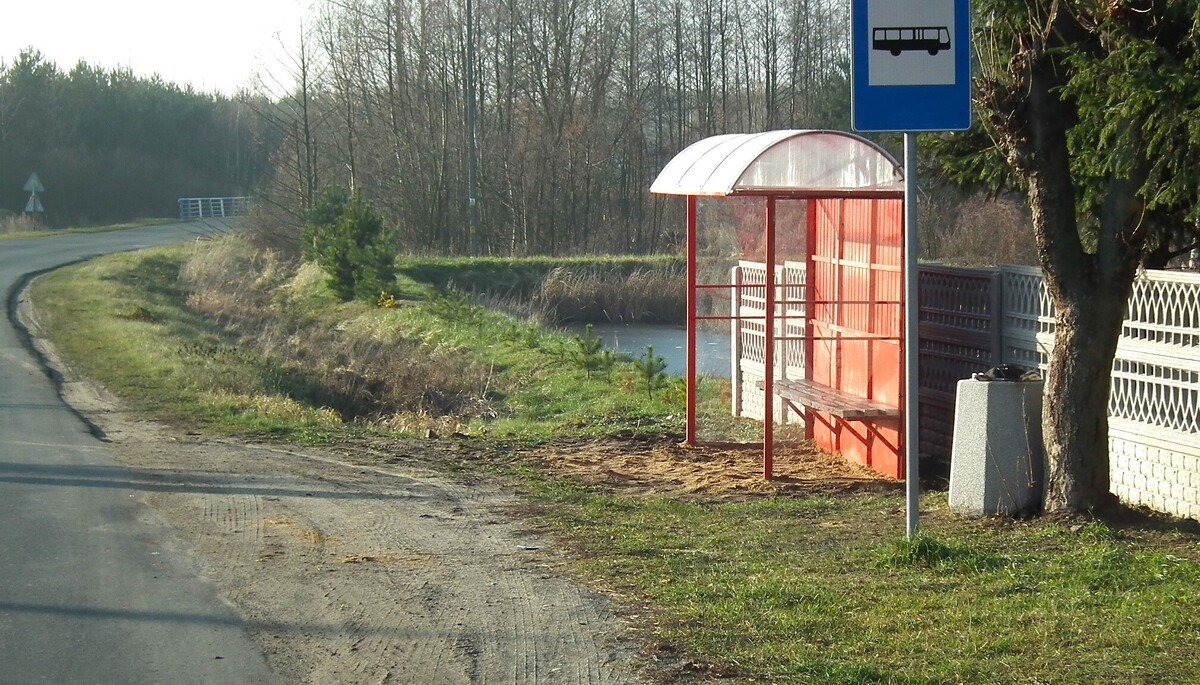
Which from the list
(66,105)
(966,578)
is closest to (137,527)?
(966,578)

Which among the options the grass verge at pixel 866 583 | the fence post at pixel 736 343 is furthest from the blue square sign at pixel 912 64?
the fence post at pixel 736 343

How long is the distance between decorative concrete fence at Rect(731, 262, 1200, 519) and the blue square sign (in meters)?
2.03

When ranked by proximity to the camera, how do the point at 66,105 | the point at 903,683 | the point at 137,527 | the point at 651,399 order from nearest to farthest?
the point at 903,683 < the point at 137,527 < the point at 651,399 < the point at 66,105

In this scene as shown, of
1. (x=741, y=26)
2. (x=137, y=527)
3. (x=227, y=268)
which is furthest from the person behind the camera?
(x=741, y=26)

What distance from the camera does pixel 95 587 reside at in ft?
21.6

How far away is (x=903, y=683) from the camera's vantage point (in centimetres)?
484

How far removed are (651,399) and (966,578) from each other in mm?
9579

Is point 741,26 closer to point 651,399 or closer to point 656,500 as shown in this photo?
point 651,399

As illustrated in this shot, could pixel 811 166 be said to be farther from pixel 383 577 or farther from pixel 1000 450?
pixel 383 577

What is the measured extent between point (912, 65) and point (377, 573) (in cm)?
398

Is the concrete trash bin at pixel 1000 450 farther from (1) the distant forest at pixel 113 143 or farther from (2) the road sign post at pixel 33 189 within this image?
(1) the distant forest at pixel 113 143

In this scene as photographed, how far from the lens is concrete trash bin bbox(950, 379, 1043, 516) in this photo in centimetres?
792

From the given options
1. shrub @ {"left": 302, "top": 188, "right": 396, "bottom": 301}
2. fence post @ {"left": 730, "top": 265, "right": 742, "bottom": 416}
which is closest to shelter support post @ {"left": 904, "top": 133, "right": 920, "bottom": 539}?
fence post @ {"left": 730, "top": 265, "right": 742, "bottom": 416}

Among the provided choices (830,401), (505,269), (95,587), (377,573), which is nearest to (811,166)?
(830,401)
